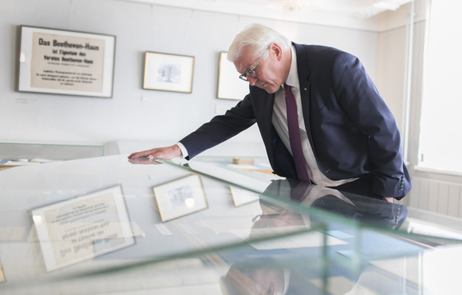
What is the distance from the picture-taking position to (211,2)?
4.33 meters

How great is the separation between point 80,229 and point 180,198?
10.5 inches

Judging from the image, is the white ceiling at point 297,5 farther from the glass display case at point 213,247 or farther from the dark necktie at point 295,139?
the glass display case at point 213,247

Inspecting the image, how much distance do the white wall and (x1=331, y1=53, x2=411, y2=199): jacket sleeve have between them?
3.10m

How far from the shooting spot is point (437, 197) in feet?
13.7

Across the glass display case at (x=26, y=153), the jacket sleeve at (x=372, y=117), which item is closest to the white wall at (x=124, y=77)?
the glass display case at (x=26, y=153)

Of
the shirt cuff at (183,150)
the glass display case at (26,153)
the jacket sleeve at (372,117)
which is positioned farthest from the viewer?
the glass display case at (26,153)

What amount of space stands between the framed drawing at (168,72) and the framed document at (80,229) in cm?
364

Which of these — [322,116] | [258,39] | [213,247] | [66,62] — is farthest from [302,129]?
[66,62]

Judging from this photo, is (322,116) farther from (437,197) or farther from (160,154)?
(437,197)

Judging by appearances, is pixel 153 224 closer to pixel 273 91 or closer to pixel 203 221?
pixel 203 221

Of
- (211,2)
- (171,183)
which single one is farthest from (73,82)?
(171,183)

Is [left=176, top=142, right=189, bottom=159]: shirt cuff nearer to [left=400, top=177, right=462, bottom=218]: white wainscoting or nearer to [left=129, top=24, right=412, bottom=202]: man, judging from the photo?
[left=129, top=24, right=412, bottom=202]: man

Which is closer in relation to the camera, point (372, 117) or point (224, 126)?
point (372, 117)

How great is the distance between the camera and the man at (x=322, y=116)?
54.6 inches
